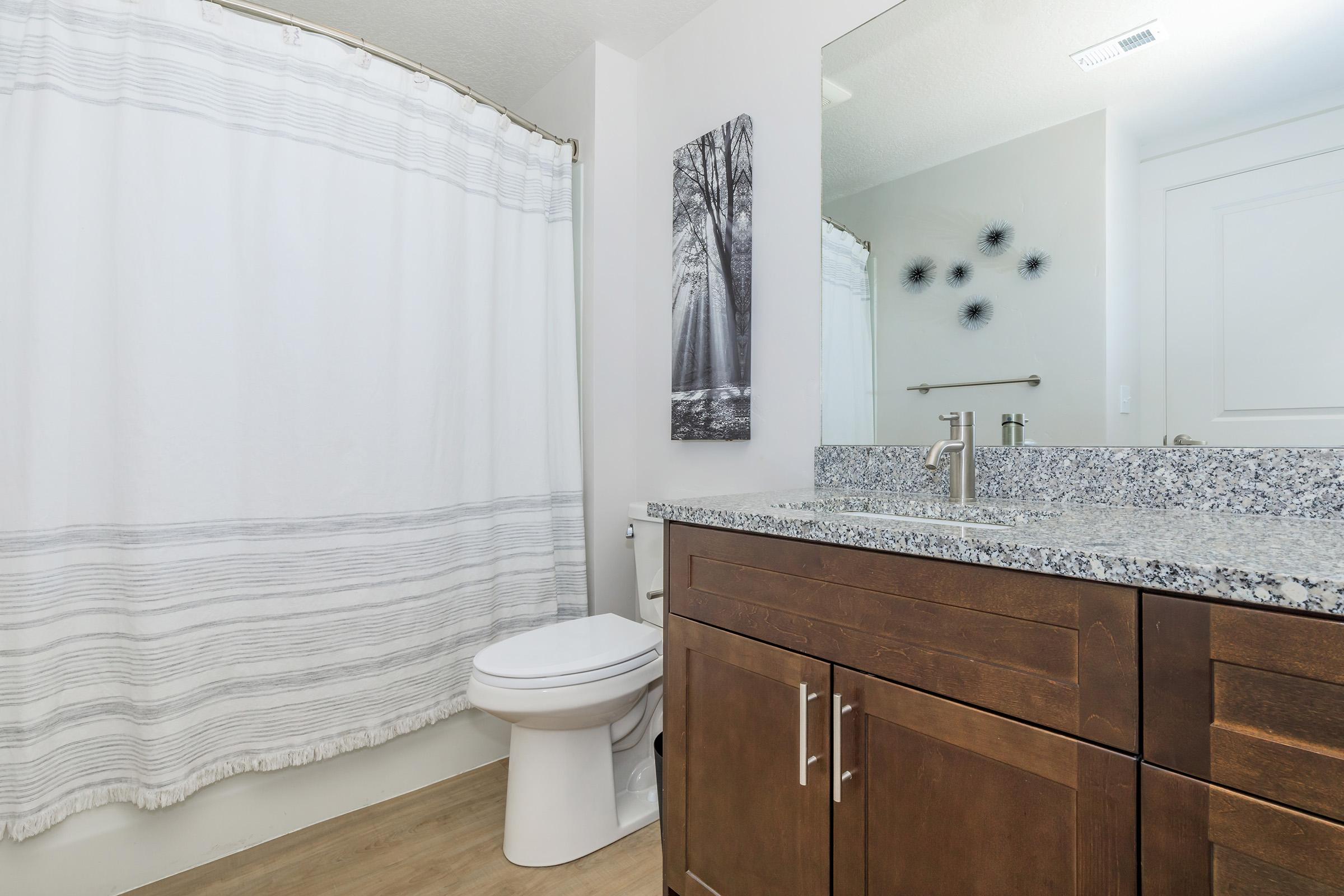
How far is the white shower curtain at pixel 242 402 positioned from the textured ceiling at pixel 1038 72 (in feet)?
3.51

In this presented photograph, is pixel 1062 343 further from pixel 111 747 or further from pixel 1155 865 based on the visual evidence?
pixel 111 747

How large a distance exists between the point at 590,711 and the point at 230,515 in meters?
0.96

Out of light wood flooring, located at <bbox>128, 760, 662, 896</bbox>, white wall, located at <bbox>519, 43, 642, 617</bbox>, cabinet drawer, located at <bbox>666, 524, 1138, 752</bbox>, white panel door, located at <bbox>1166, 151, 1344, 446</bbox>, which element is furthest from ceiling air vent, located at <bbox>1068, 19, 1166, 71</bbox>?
light wood flooring, located at <bbox>128, 760, 662, 896</bbox>

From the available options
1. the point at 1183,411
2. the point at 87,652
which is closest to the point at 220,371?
the point at 87,652

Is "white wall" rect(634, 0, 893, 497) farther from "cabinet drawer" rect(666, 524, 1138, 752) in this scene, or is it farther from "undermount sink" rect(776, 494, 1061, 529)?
"cabinet drawer" rect(666, 524, 1138, 752)

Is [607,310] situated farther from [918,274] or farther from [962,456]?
[962,456]

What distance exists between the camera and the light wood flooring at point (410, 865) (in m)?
1.39

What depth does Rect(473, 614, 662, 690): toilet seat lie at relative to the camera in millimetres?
1371

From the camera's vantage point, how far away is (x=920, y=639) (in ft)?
2.66

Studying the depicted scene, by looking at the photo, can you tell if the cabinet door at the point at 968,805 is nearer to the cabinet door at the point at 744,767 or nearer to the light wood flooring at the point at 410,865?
the cabinet door at the point at 744,767

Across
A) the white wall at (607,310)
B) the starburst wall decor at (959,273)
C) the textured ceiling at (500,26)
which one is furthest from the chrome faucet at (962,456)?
the textured ceiling at (500,26)

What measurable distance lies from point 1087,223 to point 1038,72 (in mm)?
348

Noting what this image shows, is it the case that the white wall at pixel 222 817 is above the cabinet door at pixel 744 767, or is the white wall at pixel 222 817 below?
below

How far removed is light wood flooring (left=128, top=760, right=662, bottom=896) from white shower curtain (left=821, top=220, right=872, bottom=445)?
1.11 metres
